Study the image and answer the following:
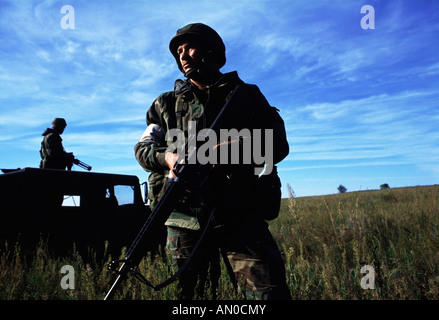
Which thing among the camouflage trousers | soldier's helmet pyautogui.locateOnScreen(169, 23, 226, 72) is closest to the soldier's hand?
the camouflage trousers

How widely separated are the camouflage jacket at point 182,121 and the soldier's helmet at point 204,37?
1.06ft

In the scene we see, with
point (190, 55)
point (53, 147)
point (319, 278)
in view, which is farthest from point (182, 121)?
point (53, 147)

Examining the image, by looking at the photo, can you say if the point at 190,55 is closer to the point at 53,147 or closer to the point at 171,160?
the point at 171,160

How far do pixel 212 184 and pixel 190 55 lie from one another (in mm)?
950

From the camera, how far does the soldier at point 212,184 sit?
198cm

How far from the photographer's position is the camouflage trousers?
1.93 metres

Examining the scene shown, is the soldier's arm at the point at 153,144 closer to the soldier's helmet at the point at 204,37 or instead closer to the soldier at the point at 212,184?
the soldier at the point at 212,184

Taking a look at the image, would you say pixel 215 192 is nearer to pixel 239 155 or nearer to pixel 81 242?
pixel 239 155

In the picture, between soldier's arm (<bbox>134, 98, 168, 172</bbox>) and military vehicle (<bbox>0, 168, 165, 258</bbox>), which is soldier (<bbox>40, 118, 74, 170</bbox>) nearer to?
military vehicle (<bbox>0, 168, 165, 258</bbox>)

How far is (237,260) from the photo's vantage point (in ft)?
6.64

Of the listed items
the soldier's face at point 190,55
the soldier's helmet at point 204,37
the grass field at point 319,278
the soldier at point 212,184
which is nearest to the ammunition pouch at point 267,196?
the soldier at point 212,184
